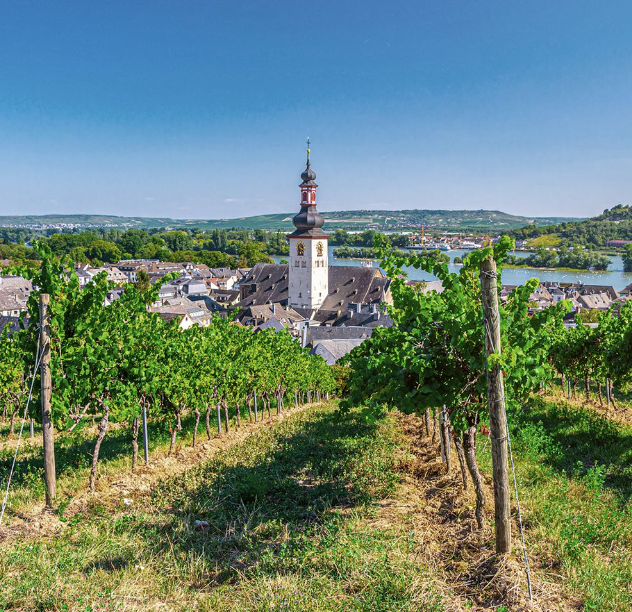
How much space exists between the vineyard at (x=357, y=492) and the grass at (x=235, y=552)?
0.02 meters

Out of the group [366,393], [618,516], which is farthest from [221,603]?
[618,516]

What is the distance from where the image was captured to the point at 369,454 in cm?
1037

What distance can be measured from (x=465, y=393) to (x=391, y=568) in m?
2.18

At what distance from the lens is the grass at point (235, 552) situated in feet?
15.6

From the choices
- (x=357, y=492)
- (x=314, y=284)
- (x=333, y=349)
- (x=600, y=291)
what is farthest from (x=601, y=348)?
(x=600, y=291)

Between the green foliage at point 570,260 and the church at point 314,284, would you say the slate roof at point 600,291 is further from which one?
the green foliage at point 570,260

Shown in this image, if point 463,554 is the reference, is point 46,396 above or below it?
above

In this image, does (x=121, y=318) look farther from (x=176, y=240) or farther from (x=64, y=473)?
(x=176, y=240)

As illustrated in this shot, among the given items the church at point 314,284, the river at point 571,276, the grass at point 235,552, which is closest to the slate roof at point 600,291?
the river at point 571,276

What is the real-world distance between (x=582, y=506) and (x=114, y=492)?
7.06m

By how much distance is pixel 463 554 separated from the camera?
5582 millimetres

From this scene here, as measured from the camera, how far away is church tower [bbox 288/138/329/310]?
6206 centimetres

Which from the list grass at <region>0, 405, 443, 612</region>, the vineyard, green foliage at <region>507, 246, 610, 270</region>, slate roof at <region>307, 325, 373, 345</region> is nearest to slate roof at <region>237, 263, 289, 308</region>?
slate roof at <region>307, 325, 373, 345</region>

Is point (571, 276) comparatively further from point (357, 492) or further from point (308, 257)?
point (357, 492)
